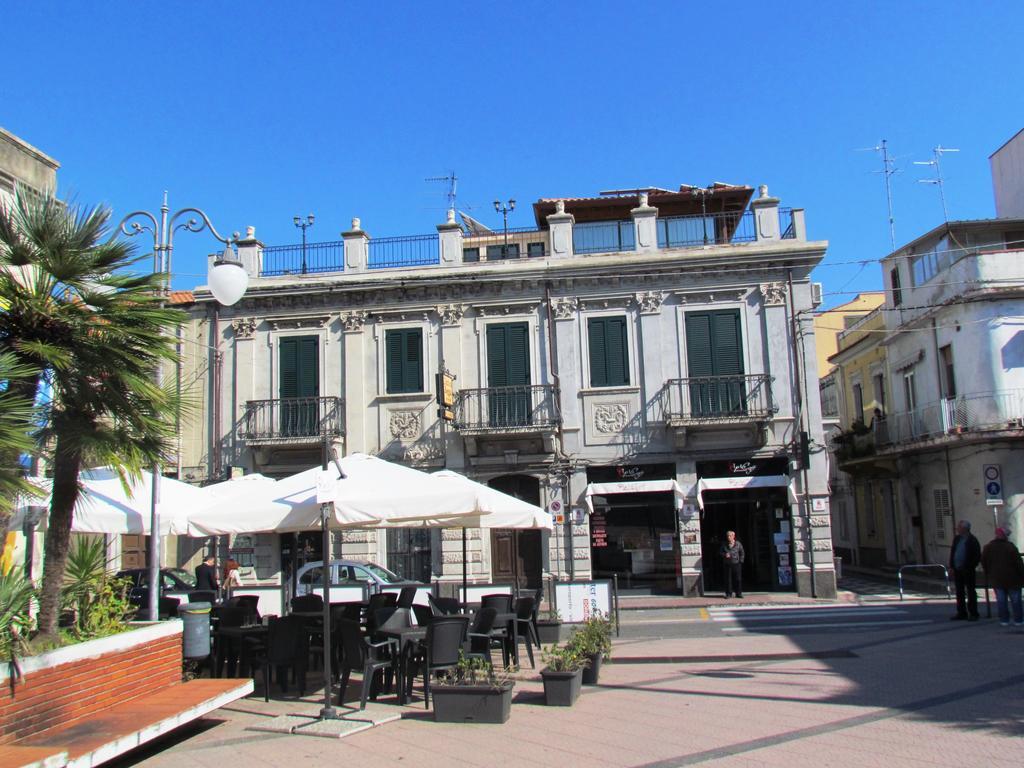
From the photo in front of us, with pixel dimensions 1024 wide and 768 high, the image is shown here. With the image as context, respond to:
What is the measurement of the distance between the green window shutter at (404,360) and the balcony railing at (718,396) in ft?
21.5

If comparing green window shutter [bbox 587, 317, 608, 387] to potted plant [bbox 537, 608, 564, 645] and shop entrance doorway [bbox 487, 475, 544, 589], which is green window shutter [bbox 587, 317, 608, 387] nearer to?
shop entrance doorway [bbox 487, 475, 544, 589]

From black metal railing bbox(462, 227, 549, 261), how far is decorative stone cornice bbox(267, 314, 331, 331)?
4751mm

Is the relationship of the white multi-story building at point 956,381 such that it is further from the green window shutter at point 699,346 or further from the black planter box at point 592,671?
the black planter box at point 592,671

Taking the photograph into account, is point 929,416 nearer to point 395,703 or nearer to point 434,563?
point 434,563

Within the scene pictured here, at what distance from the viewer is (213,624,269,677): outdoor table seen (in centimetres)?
1069

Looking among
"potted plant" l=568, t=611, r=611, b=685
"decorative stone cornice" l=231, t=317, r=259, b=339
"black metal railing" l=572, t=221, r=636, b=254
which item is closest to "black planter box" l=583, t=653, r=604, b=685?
"potted plant" l=568, t=611, r=611, b=685

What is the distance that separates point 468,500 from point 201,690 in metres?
3.35

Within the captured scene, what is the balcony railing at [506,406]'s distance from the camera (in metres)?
22.8

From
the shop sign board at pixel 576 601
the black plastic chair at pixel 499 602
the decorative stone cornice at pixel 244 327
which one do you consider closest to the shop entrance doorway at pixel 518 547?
the decorative stone cornice at pixel 244 327

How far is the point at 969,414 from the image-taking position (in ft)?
77.9

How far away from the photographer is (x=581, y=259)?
23500 mm

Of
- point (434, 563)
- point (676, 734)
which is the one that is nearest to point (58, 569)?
point (676, 734)

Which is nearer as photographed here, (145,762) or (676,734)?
(145,762)

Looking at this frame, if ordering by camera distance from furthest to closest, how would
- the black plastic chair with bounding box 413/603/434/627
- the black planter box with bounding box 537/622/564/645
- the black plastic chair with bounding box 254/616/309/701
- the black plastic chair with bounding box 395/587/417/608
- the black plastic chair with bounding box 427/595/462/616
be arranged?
the black plastic chair with bounding box 395/587/417/608, the black planter box with bounding box 537/622/564/645, the black plastic chair with bounding box 427/595/462/616, the black plastic chair with bounding box 413/603/434/627, the black plastic chair with bounding box 254/616/309/701
